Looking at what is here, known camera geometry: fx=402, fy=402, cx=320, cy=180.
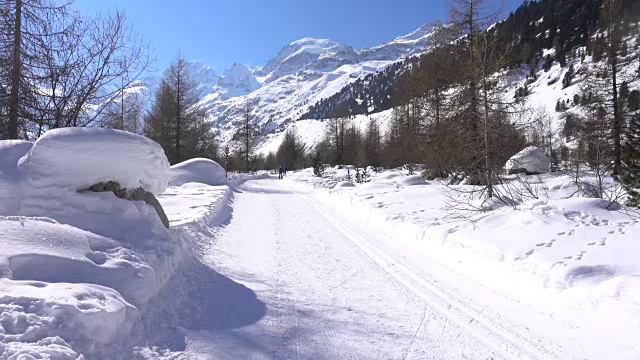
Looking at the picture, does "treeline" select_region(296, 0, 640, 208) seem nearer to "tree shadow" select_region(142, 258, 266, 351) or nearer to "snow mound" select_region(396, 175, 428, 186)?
"snow mound" select_region(396, 175, 428, 186)

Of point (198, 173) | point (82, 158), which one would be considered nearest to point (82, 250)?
point (82, 158)

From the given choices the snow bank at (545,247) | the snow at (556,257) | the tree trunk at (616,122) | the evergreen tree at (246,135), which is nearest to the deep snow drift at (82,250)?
the snow at (556,257)

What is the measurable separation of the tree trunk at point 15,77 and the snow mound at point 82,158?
5.38 meters

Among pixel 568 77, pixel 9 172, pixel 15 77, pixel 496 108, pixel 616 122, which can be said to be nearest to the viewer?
pixel 9 172

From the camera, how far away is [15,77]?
10.5 meters

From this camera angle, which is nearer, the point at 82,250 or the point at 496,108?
the point at 82,250

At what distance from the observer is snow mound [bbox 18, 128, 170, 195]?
6.42 m

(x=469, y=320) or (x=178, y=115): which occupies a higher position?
Result: (x=178, y=115)

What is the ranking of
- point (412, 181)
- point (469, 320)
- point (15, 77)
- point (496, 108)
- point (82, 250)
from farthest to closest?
point (412, 181)
point (496, 108)
point (15, 77)
point (469, 320)
point (82, 250)

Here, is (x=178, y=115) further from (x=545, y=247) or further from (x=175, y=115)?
(x=545, y=247)

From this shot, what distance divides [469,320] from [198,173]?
22452 millimetres

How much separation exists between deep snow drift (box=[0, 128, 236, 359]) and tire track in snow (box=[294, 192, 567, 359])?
3.32 m

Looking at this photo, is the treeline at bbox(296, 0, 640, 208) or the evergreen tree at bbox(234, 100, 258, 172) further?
the evergreen tree at bbox(234, 100, 258, 172)

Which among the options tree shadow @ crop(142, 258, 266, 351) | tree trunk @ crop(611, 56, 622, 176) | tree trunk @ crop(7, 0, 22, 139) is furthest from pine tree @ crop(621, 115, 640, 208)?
tree trunk @ crop(7, 0, 22, 139)
